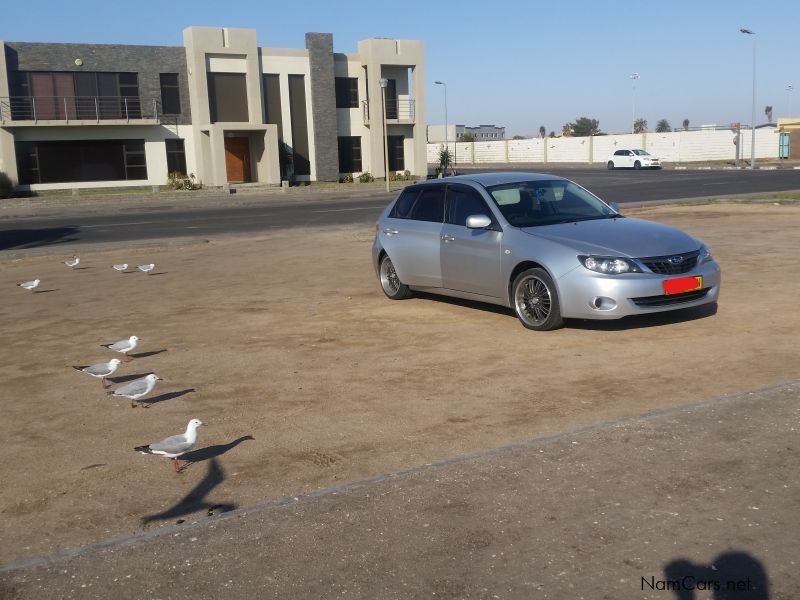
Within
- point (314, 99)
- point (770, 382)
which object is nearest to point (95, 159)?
point (314, 99)

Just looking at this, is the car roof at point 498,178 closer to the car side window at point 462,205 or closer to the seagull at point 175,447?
the car side window at point 462,205

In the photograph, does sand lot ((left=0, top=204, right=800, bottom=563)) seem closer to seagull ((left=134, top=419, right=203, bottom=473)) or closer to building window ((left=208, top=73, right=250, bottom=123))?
seagull ((left=134, top=419, right=203, bottom=473))

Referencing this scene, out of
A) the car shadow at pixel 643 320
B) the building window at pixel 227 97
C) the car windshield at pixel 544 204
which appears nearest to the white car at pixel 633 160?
the building window at pixel 227 97

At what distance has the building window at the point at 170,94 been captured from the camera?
44.5 meters

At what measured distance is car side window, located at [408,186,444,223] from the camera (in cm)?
1042

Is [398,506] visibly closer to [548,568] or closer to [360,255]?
[548,568]

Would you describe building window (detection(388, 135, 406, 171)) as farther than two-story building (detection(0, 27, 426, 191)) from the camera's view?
Yes

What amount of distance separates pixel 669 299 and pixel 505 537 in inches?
190

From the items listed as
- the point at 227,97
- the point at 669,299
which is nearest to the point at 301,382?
the point at 669,299

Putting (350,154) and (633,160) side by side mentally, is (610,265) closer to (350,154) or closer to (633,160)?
(350,154)

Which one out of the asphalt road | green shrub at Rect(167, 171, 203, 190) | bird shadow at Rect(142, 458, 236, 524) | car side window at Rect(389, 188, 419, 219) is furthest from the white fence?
bird shadow at Rect(142, 458, 236, 524)

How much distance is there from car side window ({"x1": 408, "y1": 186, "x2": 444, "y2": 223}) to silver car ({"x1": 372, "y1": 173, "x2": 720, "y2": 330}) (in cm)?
2

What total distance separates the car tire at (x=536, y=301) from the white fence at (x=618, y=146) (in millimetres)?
67650

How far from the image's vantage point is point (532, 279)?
29.4ft
